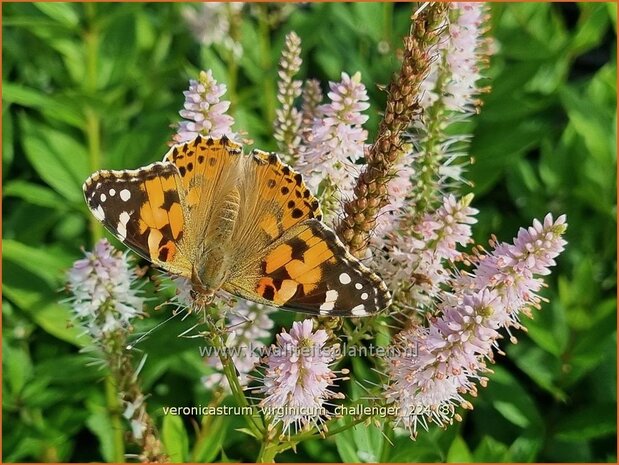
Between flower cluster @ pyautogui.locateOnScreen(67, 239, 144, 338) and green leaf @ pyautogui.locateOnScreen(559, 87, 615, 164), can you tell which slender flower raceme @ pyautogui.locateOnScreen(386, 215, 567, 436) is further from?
green leaf @ pyautogui.locateOnScreen(559, 87, 615, 164)

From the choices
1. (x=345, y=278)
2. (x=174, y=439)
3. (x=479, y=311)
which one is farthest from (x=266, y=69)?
(x=479, y=311)

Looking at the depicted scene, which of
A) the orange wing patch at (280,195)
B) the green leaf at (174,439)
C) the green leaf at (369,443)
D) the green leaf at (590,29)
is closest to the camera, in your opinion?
the orange wing patch at (280,195)

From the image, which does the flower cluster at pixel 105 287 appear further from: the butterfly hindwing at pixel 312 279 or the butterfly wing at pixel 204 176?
the butterfly hindwing at pixel 312 279

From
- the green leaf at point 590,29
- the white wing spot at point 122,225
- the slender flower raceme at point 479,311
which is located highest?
the green leaf at point 590,29

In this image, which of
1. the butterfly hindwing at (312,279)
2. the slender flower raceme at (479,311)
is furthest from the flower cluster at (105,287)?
the slender flower raceme at (479,311)

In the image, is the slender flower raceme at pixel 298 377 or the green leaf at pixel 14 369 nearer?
the slender flower raceme at pixel 298 377

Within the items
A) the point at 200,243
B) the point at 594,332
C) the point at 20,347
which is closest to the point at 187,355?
the point at 20,347
